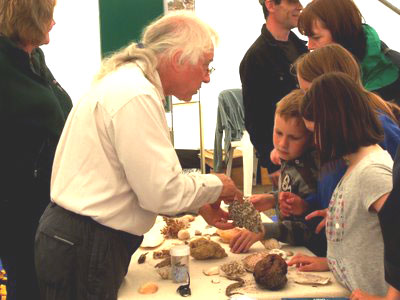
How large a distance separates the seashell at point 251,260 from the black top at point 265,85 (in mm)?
953

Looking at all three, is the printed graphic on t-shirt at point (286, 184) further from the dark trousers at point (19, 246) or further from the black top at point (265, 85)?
the dark trousers at point (19, 246)

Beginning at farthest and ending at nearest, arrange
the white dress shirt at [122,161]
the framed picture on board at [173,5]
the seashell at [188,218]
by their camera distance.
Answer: the framed picture on board at [173,5], the seashell at [188,218], the white dress shirt at [122,161]

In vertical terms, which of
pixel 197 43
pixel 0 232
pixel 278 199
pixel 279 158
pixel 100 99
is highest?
pixel 197 43

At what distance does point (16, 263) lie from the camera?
6.62 feet

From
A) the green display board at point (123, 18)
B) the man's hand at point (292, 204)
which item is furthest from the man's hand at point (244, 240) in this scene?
the green display board at point (123, 18)

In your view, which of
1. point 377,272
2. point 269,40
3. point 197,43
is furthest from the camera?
point 269,40

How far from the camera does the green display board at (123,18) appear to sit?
398cm

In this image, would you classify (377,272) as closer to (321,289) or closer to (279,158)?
(321,289)

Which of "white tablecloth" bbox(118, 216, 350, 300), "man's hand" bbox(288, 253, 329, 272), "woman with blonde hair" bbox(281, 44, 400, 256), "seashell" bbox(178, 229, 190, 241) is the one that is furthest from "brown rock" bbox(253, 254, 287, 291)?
"seashell" bbox(178, 229, 190, 241)

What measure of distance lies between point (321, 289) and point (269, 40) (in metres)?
1.56

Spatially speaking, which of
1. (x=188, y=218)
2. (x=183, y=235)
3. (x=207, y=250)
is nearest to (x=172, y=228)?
(x=183, y=235)

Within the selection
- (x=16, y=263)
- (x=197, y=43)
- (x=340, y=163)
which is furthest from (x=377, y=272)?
(x=16, y=263)

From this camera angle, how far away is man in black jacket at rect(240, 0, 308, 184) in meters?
2.60

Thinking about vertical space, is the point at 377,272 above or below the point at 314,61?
below
